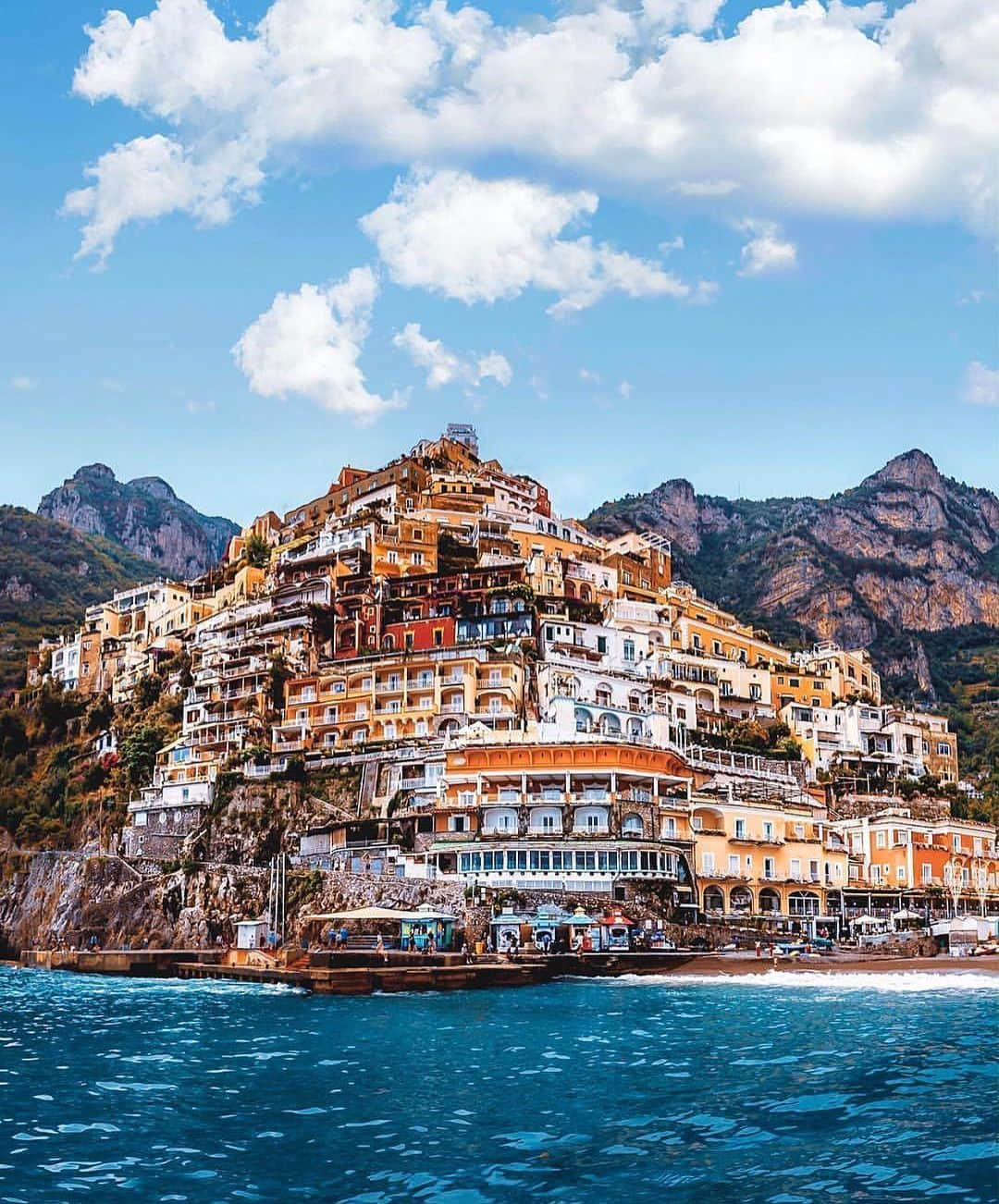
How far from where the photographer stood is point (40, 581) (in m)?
170

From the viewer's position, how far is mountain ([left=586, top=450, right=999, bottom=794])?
501 ft

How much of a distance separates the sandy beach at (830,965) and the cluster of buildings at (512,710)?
7659mm

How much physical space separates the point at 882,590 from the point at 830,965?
11902 cm

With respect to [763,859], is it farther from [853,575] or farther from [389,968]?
[853,575]

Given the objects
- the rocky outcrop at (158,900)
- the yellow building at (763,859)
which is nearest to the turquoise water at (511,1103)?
the rocky outcrop at (158,900)

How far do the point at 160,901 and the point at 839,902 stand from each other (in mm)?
38348

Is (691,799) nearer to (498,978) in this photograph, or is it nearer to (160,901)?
(498,978)

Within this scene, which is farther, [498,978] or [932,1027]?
[498,978]

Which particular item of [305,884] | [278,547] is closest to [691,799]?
[305,884]

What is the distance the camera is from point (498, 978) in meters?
52.6

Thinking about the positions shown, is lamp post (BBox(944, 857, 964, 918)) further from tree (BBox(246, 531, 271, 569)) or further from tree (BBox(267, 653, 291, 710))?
tree (BBox(246, 531, 271, 569))

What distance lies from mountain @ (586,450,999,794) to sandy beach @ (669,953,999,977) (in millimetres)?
80406

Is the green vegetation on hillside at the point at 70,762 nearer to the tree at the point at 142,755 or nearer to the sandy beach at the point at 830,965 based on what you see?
the tree at the point at 142,755

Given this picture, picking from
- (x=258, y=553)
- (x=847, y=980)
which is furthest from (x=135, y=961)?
(x=258, y=553)
